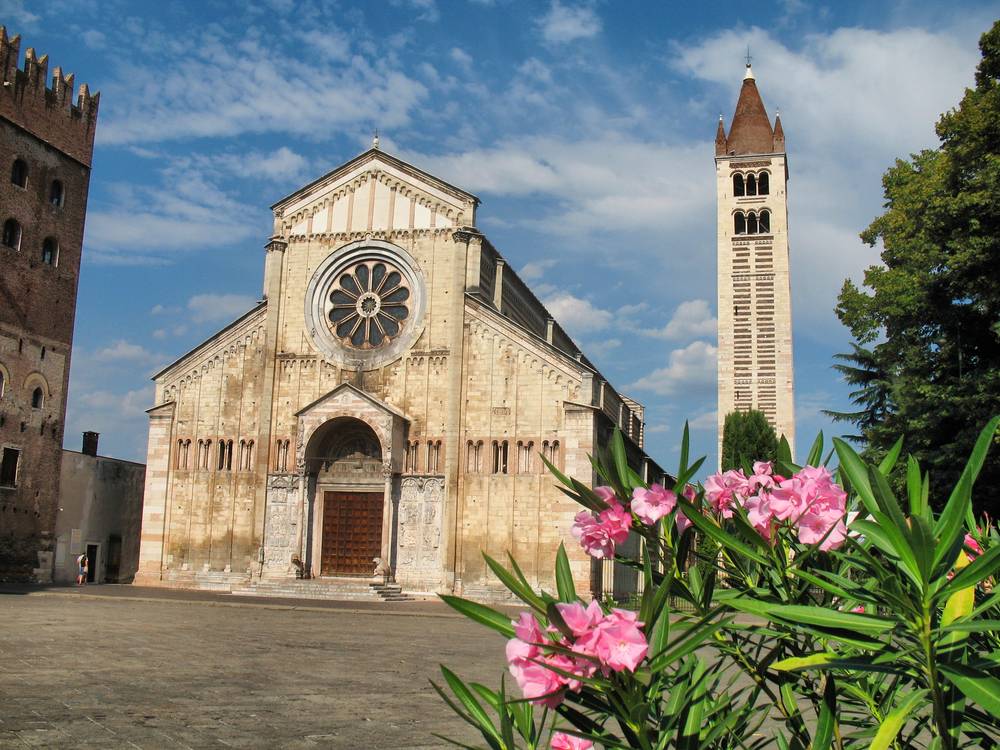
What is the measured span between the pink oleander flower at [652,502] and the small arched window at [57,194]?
36365mm

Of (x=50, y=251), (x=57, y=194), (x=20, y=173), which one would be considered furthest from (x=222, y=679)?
(x=57, y=194)

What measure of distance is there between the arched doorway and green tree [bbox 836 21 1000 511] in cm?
1539

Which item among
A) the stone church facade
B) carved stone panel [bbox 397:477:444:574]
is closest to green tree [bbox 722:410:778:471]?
the stone church facade

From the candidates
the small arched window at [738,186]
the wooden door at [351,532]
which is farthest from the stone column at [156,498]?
the small arched window at [738,186]

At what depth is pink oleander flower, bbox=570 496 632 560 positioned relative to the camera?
296 centimetres

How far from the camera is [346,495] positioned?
3017 centimetres

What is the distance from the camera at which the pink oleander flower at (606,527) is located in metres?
2.96

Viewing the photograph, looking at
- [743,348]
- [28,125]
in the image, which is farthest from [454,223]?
[743,348]

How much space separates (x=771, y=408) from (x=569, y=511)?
68.0 ft

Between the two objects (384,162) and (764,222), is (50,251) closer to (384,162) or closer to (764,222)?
(384,162)

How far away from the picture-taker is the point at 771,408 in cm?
4509

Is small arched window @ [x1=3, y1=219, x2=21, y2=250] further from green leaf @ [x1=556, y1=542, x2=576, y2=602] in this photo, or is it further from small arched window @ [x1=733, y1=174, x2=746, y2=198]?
small arched window @ [x1=733, y1=174, x2=746, y2=198]

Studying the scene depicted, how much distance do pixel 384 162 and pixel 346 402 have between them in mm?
8612

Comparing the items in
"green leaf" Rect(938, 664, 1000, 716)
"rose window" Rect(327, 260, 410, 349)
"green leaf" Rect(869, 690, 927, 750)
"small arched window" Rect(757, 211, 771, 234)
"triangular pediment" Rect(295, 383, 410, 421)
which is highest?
"small arched window" Rect(757, 211, 771, 234)
